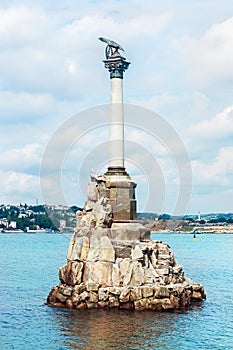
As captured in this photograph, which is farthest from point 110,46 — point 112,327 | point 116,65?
point 112,327

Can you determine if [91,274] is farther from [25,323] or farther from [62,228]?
[62,228]

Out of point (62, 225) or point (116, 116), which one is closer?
point (116, 116)

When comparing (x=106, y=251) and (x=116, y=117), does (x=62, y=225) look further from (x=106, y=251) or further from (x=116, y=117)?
(x=106, y=251)

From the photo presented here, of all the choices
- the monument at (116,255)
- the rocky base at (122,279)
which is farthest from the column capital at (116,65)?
the rocky base at (122,279)

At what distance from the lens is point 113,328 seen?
29.2 metres

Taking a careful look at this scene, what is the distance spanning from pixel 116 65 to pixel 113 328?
16.2 meters

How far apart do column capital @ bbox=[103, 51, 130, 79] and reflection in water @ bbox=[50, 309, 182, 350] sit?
13.9m

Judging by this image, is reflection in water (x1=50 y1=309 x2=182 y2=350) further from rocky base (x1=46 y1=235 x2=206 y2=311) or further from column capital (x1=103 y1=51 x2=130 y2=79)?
column capital (x1=103 y1=51 x2=130 y2=79)

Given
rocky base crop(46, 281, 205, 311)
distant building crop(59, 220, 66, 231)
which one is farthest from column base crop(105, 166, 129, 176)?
distant building crop(59, 220, 66, 231)

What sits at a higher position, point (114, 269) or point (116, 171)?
point (116, 171)

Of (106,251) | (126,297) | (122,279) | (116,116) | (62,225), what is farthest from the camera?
(62,225)

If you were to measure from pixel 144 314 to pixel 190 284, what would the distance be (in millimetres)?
6178

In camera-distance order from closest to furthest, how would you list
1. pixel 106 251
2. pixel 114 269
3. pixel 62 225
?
pixel 114 269
pixel 106 251
pixel 62 225

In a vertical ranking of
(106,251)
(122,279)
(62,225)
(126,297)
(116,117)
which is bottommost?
(126,297)
